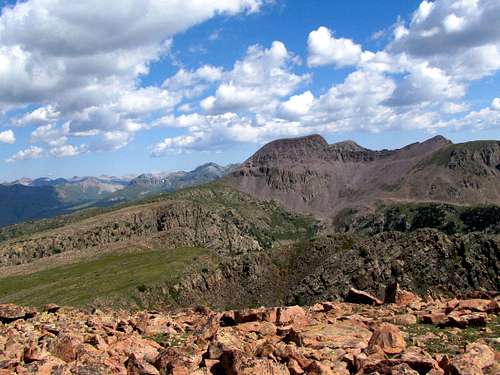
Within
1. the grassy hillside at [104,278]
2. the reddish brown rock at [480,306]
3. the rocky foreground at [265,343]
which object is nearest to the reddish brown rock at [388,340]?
the rocky foreground at [265,343]

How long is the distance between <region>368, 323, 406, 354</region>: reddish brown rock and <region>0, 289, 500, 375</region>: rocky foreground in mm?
45

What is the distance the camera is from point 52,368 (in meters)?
18.9

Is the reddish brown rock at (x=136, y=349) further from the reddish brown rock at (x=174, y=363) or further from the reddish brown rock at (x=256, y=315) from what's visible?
the reddish brown rock at (x=256, y=315)

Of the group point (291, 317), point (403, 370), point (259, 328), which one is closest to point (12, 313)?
point (259, 328)

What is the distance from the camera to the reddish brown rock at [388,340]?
2136 cm

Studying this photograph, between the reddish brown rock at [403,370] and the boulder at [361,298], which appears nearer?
the reddish brown rock at [403,370]

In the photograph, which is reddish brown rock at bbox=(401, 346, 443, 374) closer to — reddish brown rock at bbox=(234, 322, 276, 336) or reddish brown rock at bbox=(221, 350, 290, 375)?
reddish brown rock at bbox=(221, 350, 290, 375)

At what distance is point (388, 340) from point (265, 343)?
580 centimetres

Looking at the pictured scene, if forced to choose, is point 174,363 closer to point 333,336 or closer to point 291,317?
point 333,336

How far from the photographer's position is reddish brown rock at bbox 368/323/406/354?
70.1 ft

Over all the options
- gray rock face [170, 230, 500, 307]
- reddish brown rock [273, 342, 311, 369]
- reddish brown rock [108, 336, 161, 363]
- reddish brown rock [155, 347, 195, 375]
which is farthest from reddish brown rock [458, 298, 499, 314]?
gray rock face [170, 230, 500, 307]

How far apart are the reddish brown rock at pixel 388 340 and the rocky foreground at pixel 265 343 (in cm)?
5

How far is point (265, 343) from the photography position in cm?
2119

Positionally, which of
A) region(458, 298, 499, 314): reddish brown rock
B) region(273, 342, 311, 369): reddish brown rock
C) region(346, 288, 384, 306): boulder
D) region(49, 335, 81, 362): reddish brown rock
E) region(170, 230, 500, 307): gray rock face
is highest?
region(49, 335, 81, 362): reddish brown rock
